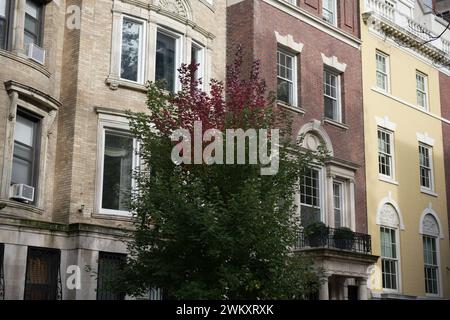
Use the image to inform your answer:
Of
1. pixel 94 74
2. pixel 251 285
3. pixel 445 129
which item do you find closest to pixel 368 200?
pixel 445 129

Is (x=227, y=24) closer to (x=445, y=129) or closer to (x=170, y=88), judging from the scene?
(x=170, y=88)

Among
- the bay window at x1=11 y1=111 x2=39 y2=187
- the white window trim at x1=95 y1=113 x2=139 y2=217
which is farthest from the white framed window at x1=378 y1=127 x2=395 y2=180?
the bay window at x1=11 y1=111 x2=39 y2=187

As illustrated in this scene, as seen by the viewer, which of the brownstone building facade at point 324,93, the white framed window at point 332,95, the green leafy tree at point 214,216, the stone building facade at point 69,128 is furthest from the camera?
the white framed window at point 332,95

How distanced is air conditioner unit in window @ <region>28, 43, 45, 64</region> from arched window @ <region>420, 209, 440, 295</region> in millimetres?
17047

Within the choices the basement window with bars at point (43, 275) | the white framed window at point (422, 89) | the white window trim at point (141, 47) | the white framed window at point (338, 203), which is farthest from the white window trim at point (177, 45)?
the white framed window at point (422, 89)

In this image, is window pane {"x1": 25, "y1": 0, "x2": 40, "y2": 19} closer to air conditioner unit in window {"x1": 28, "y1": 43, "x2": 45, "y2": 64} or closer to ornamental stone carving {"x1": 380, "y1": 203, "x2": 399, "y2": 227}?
air conditioner unit in window {"x1": 28, "y1": 43, "x2": 45, "y2": 64}

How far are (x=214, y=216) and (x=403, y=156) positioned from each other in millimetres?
17286

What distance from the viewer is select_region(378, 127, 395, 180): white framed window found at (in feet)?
88.1

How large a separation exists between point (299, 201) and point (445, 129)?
39.2 feet

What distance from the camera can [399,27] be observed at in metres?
28.3

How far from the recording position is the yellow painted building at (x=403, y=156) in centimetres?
2600

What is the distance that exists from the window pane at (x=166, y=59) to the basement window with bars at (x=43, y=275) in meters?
5.89

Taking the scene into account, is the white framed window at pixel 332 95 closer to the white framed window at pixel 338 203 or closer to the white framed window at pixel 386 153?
the white framed window at pixel 338 203

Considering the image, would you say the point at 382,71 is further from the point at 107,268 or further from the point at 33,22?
the point at 107,268
